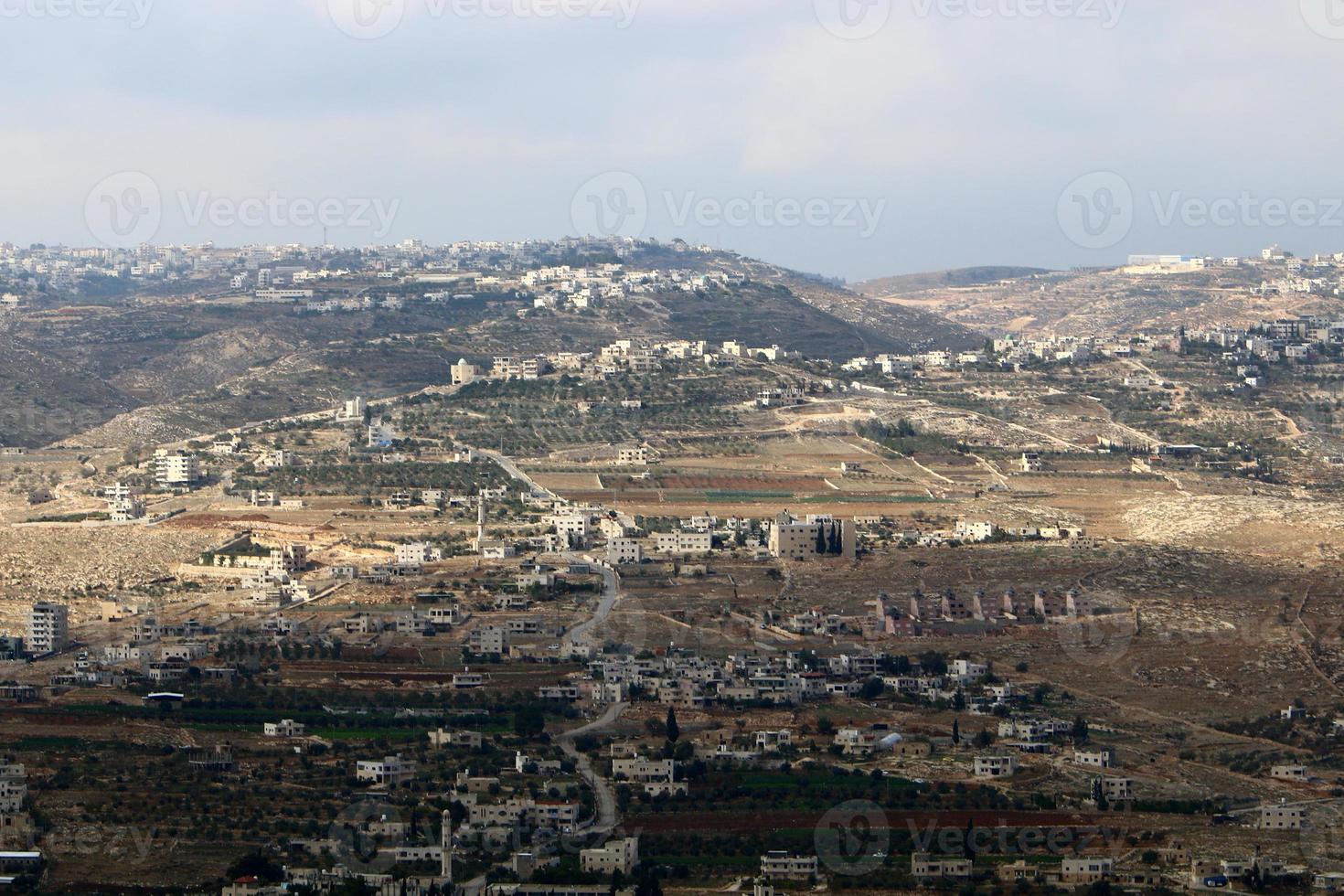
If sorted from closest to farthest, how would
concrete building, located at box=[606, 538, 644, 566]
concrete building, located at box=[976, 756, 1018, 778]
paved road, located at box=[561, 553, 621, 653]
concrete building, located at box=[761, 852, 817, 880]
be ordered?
concrete building, located at box=[761, 852, 817, 880]
concrete building, located at box=[976, 756, 1018, 778]
paved road, located at box=[561, 553, 621, 653]
concrete building, located at box=[606, 538, 644, 566]

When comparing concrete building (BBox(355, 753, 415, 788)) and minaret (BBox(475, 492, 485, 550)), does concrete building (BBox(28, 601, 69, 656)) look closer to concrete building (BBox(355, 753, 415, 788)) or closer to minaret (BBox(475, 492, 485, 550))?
minaret (BBox(475, 492, 485, 550))

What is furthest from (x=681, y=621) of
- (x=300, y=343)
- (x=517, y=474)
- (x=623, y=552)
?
(x=300, y=343)

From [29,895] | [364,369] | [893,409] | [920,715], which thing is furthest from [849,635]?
[364,369]

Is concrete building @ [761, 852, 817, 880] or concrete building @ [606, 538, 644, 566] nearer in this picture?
concrete building @ [761, 852, 817, 880]

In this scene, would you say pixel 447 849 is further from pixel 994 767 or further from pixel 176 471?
pixel 176 471

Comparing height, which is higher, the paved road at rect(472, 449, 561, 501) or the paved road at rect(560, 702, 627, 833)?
the paved road at rect(472, 449, 561, 501)

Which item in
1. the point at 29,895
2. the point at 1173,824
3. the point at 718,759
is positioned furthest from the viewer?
the point at 718,759

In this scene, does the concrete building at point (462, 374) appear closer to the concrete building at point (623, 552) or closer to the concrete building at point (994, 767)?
the concrete building at point (623, 552)

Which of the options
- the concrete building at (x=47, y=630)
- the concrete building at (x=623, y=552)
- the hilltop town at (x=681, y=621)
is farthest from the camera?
the concrete building at (x=623, y=552)

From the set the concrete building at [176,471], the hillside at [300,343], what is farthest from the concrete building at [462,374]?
the concrete building at [176,471]

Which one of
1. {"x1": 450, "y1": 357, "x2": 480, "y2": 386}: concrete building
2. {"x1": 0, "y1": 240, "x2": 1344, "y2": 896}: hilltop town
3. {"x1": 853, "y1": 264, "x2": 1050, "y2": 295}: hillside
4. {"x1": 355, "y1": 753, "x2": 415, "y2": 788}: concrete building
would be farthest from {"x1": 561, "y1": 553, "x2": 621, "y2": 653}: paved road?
{"x1": 853, "y1": 264, "x2": 1050, "y2": 295}: hillside

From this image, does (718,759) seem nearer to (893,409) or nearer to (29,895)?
(29,895)
